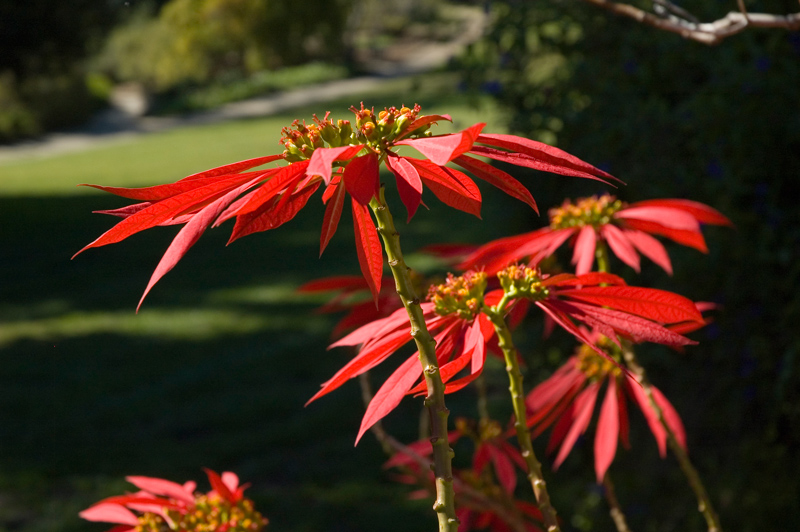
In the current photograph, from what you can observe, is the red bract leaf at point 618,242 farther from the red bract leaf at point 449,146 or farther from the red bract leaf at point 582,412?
the red bract leaf at point 449,146

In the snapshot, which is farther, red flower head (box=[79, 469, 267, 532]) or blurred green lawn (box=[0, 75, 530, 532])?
blurred green lawn (box=[0, 75, 530, 532])

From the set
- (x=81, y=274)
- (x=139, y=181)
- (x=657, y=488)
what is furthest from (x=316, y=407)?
(x=139, y=181)

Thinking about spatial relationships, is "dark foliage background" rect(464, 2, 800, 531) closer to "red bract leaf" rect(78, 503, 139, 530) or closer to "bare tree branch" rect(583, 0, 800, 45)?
"bare tree branch" rect(583, 0, 800, 45)

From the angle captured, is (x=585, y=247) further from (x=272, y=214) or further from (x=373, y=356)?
(x=272, y=214)

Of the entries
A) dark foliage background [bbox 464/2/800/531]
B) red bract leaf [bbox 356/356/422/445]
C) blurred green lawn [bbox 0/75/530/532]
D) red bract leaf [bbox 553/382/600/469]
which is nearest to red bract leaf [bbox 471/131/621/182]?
red bract leaf [bbox 356/356/422/445]

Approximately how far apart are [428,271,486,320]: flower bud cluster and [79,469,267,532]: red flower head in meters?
0.35

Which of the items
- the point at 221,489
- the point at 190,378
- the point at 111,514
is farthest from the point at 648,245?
the point at 190,378

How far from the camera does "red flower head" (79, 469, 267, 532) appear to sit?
917 millimetres

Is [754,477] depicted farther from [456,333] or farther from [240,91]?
[240,91]

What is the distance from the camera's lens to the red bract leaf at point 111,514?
0.94m

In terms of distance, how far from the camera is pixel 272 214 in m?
0.59

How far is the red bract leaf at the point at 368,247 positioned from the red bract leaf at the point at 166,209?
100 millimetres

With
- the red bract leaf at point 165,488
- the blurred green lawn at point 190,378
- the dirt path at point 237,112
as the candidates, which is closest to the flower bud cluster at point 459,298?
the red bract leaf at point 165,488

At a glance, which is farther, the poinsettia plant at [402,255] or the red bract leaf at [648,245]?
the red bract leaf at [648,245]
